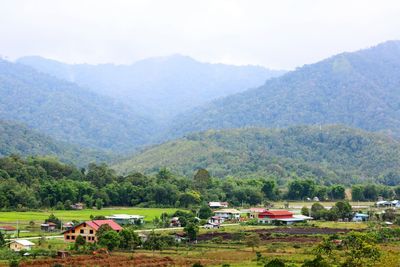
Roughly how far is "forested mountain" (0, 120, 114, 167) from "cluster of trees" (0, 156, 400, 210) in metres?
61.6

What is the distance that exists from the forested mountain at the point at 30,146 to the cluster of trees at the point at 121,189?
202 feet

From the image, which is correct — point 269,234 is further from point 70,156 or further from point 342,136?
point 70,156

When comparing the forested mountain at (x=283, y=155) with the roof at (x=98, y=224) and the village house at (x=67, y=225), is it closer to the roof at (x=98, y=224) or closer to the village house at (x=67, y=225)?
the village house at (x=67, y=225)

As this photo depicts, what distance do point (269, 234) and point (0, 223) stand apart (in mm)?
25248

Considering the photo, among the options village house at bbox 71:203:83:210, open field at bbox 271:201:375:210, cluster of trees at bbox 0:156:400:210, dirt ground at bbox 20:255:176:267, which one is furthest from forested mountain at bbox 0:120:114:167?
dirt ground at bbox 20:255:176:267

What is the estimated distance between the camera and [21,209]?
82188 mm

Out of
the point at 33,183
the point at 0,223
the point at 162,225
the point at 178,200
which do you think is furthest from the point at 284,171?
the point at 0,223

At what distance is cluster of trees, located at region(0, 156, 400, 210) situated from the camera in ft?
286

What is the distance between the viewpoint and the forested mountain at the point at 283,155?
14612 centimetres

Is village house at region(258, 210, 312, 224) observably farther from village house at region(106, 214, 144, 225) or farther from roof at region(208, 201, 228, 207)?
roof at region(208, 201, 228, 207)

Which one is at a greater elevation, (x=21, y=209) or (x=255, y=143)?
(x=255, y=143)

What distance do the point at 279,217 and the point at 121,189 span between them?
87.5ft

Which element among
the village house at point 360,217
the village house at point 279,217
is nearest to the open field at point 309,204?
the village house at point 360,217

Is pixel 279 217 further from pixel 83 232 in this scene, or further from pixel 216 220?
pixel 83 232
